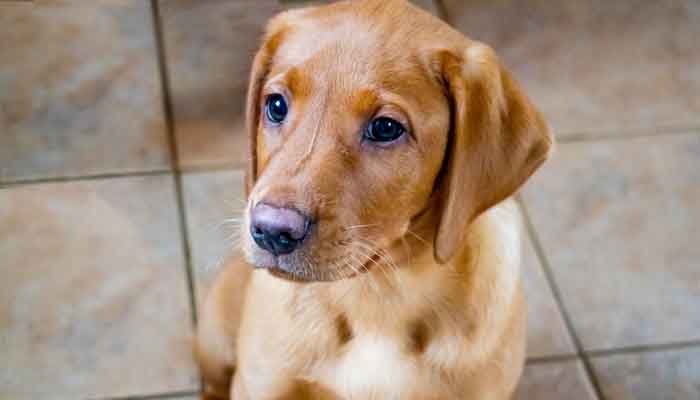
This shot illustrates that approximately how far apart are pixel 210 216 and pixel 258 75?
1.06m

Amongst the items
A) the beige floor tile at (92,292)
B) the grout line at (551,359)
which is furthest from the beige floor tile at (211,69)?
the grout line at (551,359)

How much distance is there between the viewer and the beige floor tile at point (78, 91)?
3031mm

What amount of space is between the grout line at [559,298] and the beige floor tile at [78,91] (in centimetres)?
103

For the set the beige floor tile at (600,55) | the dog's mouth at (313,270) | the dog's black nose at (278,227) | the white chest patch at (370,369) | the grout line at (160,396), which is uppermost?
the dog's black nose at (278,227)

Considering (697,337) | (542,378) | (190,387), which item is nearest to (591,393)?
(542,378)

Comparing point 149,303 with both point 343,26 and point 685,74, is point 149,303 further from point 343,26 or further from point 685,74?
point 685,74

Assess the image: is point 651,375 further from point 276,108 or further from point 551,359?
point 276,108

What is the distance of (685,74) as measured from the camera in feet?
Result: 11.3

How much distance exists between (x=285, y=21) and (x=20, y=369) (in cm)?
122

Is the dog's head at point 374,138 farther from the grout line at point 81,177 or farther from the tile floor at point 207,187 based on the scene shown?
the grout line at point 81,177

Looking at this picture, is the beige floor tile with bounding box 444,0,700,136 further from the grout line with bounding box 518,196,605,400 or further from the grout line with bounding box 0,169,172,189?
the grout line with bounding box 0,169,172,189

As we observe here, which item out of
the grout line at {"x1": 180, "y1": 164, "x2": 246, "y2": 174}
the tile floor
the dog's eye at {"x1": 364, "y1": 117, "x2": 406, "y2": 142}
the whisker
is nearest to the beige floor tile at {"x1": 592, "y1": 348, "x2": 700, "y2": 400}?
the tile floor

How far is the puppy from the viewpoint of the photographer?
174cm

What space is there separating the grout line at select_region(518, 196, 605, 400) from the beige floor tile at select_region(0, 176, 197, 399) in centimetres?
95
